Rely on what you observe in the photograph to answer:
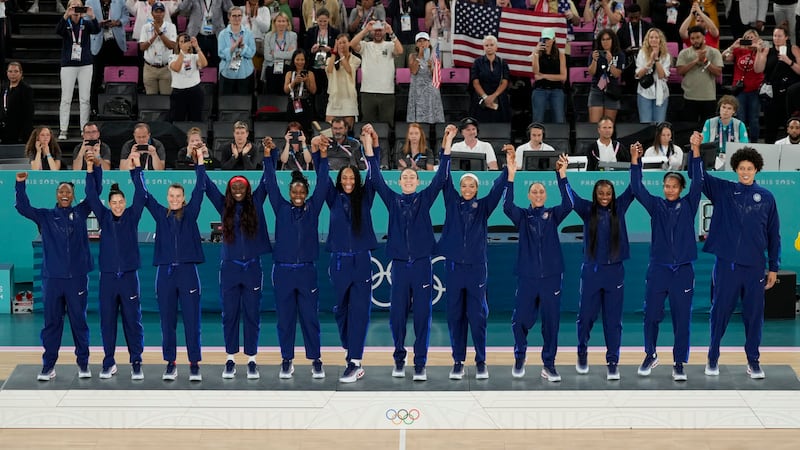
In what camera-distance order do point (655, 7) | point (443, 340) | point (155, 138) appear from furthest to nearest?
point (655, 7)
point (155, 138)
point (443, 340)

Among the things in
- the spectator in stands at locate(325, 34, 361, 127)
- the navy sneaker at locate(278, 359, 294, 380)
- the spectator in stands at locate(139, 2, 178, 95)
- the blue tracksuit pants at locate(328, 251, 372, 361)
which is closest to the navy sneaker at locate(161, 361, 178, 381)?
the navy sneaker at locate(278, 359, 294, 380)

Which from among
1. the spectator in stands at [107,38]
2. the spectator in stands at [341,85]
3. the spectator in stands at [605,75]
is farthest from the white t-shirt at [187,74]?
the spectator in stands at [605,75]

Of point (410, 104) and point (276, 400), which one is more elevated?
point (410, 104)

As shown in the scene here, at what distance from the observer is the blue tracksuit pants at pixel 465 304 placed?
37.4ft

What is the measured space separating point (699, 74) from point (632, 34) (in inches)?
42.1

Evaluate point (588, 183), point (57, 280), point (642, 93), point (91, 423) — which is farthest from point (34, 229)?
point (642, 93)

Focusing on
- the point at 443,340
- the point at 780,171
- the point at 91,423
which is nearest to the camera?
the point at 91,423

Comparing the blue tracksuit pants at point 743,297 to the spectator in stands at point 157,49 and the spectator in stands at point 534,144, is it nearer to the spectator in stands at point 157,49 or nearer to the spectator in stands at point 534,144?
the spectator in stands at point 534,144

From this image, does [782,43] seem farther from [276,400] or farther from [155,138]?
[276,400]

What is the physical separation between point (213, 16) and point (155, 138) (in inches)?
109

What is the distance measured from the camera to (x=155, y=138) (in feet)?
54.8

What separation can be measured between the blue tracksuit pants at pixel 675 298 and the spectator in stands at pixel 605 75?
6.43m

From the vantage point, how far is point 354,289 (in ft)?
37.7

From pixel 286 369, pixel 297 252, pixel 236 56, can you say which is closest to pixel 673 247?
pixel 297 252
